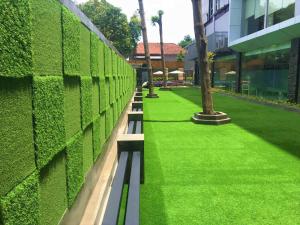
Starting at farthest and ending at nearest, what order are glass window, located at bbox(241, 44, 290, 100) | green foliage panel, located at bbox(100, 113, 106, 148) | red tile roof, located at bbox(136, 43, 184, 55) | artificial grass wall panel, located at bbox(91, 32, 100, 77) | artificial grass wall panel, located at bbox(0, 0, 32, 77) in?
red tile roof, located at bbox(136, 43, 184, 55) < glass window, located at bbox(241, 44, 290, 100) < green foliage panel, located at bbox(100, 113, 106, 148) < artificial grass wall panel, located at bbox(91, 32, 100, 77) < artificial grass wall panel, located at bbox(0, 0, 32, 77)

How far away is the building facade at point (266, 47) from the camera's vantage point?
61.1 ft

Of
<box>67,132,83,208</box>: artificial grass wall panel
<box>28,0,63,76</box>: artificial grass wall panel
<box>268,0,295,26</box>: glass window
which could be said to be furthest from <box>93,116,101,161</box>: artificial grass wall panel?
<box>268,0,295,26</box>: glass window

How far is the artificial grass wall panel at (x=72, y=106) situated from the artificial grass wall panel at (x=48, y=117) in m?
0.27

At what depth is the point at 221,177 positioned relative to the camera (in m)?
5.87

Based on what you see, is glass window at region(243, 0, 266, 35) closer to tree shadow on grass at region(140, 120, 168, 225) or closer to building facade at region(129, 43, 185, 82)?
tree shadow on grass at region(140, 120, 168, 225)

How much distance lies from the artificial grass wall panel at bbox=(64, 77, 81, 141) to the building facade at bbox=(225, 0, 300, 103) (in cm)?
1485

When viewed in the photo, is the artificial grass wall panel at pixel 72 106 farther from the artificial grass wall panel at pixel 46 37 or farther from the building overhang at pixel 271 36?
the building overhang at pixel 271 36

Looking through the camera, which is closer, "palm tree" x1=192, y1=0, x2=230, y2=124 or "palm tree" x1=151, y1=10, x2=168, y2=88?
"palm tree" x1=192, y1=0, x2=230, y2=124

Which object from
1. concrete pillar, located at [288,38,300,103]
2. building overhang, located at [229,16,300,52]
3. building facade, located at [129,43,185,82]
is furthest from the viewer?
building facade, located at [129,43,185,82]

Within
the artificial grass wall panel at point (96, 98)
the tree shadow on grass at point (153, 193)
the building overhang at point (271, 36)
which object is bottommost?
the tree shadow on grass at point (153, 193)

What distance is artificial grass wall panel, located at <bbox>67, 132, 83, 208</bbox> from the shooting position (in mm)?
3428

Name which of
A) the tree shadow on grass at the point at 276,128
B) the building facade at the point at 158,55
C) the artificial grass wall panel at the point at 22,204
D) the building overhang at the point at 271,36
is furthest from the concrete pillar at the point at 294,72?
the building facade at the point at 158,55

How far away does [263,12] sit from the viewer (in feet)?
75.3

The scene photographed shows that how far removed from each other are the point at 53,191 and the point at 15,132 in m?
1.01
